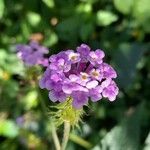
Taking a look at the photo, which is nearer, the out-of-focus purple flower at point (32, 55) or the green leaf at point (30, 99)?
the out-of-focus purple flower at point (32, 55)

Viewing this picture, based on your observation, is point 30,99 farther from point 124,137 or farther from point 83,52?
point 83,52

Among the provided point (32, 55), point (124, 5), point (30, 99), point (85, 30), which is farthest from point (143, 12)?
point (30, 99)

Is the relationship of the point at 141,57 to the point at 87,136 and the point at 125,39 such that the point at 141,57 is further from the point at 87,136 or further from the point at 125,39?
the point at 87,136

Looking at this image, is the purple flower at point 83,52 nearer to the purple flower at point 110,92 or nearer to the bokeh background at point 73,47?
the purple flower at point 110,92

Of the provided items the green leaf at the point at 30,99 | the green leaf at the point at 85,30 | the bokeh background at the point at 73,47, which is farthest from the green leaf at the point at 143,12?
the green leaf at the point at 30,99

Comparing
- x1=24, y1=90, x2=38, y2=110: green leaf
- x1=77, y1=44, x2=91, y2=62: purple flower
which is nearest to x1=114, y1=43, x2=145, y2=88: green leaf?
x1=24, y1=90, x2=38, y2=110: green leaf

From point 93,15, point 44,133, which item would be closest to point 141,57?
point 93,15
